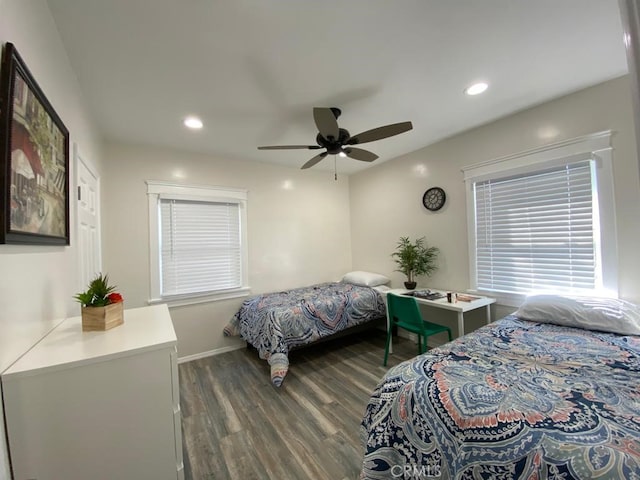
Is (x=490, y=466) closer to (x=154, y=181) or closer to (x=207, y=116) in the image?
(x=207, y=116)

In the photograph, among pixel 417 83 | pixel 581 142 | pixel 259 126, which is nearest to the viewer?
pixel 417 83

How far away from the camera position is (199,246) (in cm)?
348

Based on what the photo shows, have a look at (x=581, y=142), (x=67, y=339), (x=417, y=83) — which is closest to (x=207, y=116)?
(x=417, y=83)

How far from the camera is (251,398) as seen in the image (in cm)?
243

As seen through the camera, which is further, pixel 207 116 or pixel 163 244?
pixel 163 244

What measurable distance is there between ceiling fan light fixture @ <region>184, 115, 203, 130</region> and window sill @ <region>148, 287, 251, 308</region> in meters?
1.99

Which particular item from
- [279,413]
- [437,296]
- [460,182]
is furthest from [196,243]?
[460,182]

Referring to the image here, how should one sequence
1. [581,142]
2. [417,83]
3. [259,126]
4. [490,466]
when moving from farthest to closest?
[259,126], [581,142], [417,83], [490,466]

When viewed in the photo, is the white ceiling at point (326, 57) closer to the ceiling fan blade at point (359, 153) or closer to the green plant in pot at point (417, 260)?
the ceiling fan blade at point (359, 153)

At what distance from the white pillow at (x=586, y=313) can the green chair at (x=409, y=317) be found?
0.79 m

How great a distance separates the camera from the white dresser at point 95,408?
38.7 inches

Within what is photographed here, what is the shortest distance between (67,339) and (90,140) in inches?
75.4

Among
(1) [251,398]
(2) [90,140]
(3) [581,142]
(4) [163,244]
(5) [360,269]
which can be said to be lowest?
(1) [251,398]

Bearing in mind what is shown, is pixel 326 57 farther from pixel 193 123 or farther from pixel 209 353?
pixel 209 353
